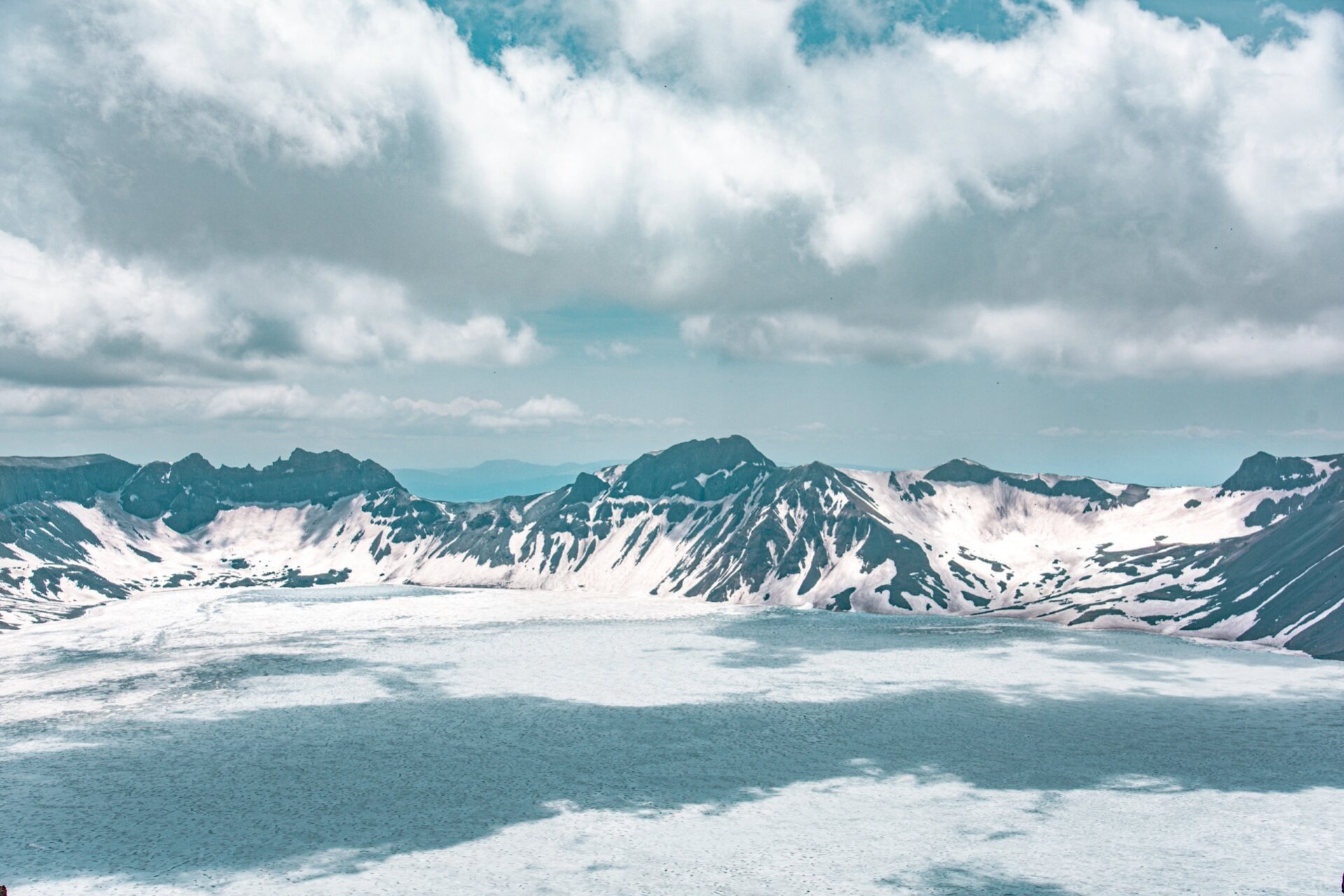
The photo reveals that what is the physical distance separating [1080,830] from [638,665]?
118m

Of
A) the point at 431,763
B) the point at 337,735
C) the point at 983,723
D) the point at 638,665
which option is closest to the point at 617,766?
the point at 431,763

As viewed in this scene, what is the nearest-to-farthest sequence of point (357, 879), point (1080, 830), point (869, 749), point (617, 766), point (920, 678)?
point (357, 879) → point (1080, 830) → point (617, 766) → point (869, 749) → point (920, 678)

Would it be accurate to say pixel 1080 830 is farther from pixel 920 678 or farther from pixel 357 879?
pixel 920 678

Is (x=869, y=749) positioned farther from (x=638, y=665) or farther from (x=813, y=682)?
(x=638, y=665)

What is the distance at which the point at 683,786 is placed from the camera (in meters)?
109

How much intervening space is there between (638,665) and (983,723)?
80310 millimetres

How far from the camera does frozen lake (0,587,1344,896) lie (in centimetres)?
8250

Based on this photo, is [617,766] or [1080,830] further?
[617,766]

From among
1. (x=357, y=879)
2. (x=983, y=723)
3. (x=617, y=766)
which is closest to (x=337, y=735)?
(x=617, y=766)

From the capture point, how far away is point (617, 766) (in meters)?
117

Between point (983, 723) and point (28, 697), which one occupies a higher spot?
point (983, 723)

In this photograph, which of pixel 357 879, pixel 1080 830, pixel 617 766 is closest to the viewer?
pixel 357 879

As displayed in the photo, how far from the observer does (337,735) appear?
136250 millimetres

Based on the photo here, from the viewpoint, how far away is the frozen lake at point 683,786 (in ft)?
271
